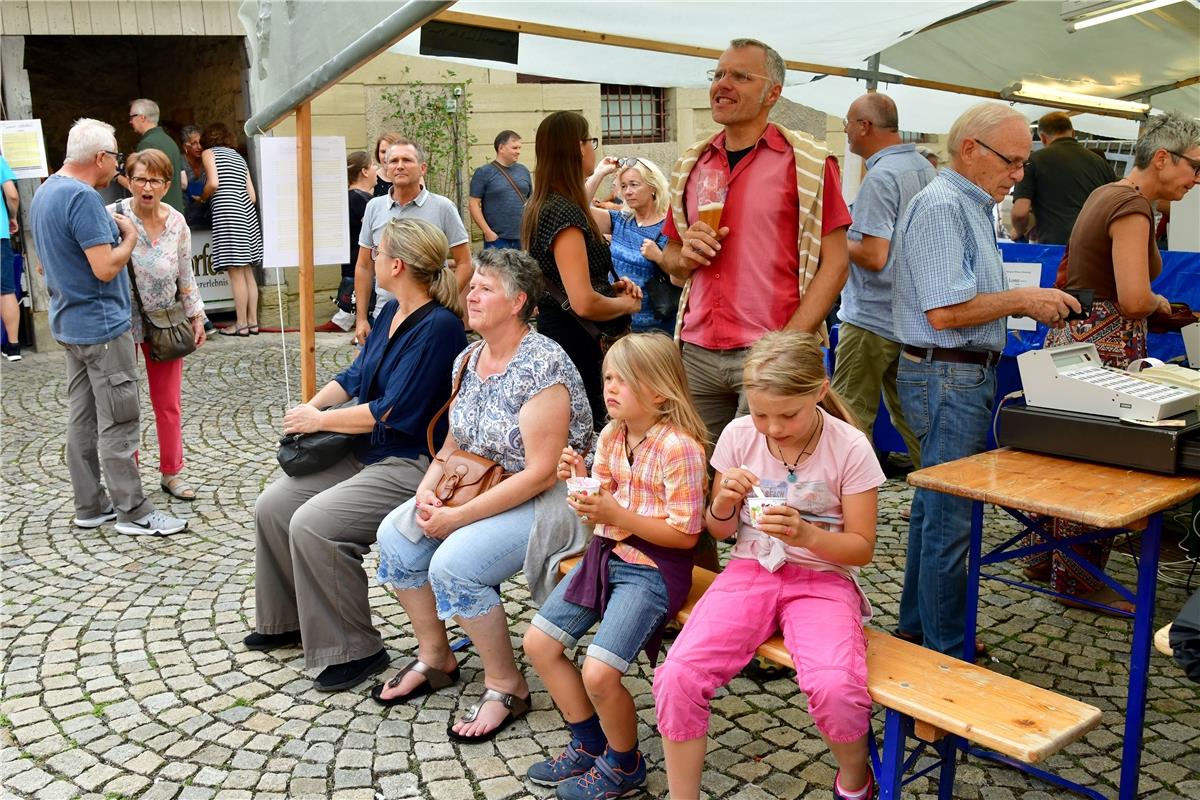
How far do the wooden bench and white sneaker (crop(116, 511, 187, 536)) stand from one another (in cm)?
378

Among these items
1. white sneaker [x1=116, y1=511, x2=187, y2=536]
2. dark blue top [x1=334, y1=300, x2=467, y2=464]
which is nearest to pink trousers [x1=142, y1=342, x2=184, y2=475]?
white sneaker [x1=116, y1=511, x2=187, y2=536]

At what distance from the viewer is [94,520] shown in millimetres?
5598

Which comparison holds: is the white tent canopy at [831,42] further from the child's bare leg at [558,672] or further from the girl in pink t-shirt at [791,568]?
the child's bare leg at [558,672]

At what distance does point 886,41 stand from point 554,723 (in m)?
4.40

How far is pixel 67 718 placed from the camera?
3666 millimetres

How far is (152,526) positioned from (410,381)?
2443 mm

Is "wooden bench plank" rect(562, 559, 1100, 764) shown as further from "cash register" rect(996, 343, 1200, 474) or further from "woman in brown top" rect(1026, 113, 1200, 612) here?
"woman in brown top" rect(1026, 113, 1200, 612)

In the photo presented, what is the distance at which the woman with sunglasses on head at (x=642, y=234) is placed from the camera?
475cm

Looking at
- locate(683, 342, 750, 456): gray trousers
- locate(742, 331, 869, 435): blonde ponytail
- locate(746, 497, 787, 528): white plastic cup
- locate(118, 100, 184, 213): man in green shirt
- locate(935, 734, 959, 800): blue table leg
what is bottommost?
locate(935, 734, 959, 800): blue table leg

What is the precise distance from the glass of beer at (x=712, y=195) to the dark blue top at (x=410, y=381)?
1036mm

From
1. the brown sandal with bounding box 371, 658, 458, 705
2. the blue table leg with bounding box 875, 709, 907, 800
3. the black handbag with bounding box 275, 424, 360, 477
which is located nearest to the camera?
the blue table leg with bounding box 875, 709, 907, 800

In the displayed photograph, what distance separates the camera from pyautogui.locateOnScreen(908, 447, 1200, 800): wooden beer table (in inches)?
107

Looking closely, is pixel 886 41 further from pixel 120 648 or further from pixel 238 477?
pixel 120 648

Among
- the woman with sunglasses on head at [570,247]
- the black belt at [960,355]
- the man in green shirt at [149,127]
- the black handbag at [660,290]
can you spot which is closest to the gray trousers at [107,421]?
the woman with sunglasses on head at [570,247]
